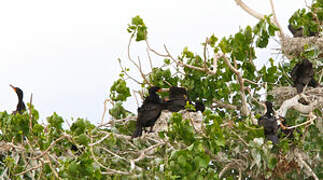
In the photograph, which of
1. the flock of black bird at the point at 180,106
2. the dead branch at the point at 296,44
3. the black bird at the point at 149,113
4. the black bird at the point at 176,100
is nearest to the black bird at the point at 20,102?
the flock of black bird at the point at 180,106

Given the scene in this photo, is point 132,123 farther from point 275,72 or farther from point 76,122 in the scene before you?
point 275,72

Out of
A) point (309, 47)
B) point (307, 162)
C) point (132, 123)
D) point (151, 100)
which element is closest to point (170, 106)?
point (151, 100)

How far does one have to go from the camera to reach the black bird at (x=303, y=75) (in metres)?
9.88

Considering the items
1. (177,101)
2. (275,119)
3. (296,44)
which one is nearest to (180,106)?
(177,101)

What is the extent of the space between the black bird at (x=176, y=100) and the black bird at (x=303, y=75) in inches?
80.6

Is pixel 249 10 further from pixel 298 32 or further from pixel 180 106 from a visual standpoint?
pixel 180 106

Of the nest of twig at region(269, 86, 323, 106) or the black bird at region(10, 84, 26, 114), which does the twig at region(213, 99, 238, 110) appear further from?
the black bird at region(10, 84, 26, 114)

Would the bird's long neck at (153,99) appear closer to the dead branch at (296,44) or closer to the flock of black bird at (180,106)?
the flock of black bird at (180,106)

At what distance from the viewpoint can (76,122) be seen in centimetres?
871

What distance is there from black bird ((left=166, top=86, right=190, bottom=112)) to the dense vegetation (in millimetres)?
200

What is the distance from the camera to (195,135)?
7598 mm

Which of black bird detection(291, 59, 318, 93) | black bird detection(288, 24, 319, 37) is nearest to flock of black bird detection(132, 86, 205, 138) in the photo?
black bird detection(291, 59, 318, 93)

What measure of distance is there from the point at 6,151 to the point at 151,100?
2543 millimetres

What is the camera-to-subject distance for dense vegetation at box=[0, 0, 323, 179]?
738 centimetres
